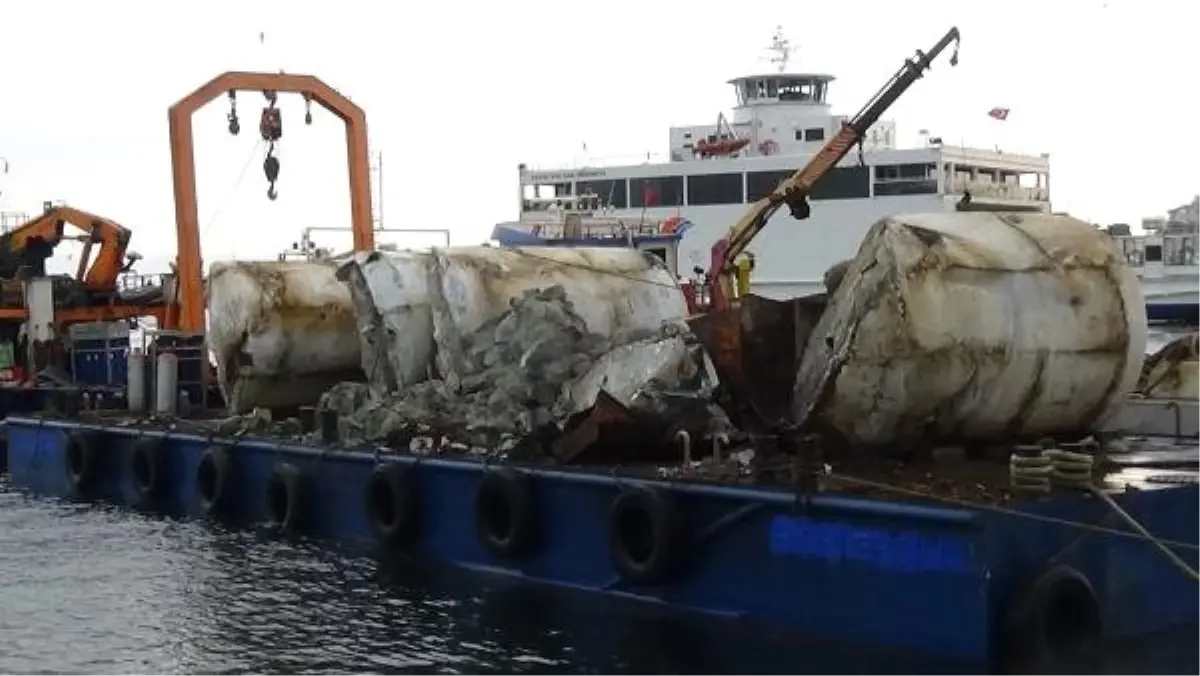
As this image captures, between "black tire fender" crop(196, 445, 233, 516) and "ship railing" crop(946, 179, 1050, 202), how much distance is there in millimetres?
26228

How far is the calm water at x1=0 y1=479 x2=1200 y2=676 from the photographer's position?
396 inches

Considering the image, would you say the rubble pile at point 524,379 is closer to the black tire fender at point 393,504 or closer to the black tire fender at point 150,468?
the black tire fender at point 393,504

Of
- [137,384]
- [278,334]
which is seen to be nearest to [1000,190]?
[137,384]

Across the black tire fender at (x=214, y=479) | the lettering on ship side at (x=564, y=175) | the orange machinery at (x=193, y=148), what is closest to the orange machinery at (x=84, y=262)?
the orange machinery at (x=193, y=148)

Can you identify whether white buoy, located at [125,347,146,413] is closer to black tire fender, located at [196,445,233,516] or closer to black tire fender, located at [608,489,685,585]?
black tire fender, located at [196,445,233,516]

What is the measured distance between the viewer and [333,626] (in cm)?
1167

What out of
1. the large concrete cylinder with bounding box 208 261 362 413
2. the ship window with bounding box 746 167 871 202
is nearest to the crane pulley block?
the large concrete cylinder with bounding box 208 261 362 413

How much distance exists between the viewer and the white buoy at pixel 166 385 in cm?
1937

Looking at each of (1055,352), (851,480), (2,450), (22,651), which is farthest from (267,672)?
(2,450)

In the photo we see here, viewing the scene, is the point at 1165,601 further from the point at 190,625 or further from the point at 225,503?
the point at 225,503

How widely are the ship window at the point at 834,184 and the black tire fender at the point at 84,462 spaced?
23701 mm

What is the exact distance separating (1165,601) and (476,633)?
4.77 meters

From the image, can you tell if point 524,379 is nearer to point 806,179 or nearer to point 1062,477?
point 806,179

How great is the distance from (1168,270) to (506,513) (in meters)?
38.3
